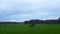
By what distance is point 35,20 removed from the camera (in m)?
100

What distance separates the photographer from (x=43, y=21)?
99750 millimetres

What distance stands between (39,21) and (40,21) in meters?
0.56

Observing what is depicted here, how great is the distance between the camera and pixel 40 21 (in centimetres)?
9825

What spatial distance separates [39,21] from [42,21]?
6.22 ft

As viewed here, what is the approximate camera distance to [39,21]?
323ft

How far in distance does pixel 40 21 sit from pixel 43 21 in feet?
7.69

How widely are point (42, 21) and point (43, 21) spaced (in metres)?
0.93

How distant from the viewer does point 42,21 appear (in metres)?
99.1

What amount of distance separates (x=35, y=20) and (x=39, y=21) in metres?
3.01

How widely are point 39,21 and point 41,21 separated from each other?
1261mm

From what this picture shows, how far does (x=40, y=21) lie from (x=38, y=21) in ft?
3.77
